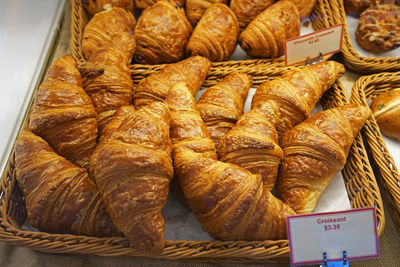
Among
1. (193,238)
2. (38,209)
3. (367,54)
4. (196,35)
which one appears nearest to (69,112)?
(38,209)

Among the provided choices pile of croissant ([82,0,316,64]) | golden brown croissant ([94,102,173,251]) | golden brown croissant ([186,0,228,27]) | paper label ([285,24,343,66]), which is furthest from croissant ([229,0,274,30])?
golden brown croissant ([94,102,173,251])

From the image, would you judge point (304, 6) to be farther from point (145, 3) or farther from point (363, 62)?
point (145, 3)

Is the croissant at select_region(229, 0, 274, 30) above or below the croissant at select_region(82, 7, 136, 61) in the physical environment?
below

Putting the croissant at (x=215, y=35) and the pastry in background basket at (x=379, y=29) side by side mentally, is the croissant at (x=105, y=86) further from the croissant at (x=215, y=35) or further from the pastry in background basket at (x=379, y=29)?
the pastry in background basket at (x=379, y=29)

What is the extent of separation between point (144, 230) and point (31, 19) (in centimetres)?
156

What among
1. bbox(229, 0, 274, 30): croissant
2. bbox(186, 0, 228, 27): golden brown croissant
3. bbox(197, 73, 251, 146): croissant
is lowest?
bbox(197, 73, 251, 146): croissant

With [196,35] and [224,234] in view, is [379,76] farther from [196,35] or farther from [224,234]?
[224,234]

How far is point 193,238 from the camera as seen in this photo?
4.66 feet

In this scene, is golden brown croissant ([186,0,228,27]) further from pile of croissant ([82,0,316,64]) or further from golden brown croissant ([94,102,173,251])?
golden brown croissant ([94,102,173,251])

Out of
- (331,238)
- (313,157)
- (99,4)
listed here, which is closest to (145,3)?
(99,4)

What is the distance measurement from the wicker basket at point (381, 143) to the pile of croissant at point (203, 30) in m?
0.50

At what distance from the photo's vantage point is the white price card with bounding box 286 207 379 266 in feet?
3.68

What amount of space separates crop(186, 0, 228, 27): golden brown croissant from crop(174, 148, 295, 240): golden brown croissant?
1176 mm

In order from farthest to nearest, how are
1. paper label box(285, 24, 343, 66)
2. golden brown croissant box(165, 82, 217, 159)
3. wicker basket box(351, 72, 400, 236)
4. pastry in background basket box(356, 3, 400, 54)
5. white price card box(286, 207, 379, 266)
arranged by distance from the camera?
pastry in background basket box(356, 3, 400, 54) < paper label box(285, 24, 343, 66) < wicker basket box(351, 72, 400, 236) < golden brown croissant box(165, 82, 217, 159) < white price card box(286, 207, 379, 266)
